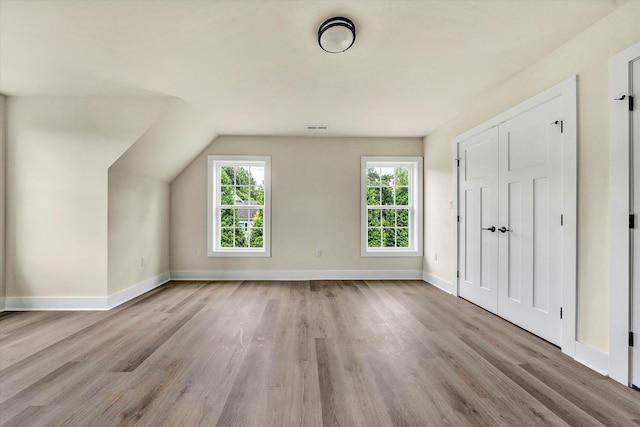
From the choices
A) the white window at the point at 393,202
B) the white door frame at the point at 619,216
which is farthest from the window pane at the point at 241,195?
the white door frame at the point at 619,216

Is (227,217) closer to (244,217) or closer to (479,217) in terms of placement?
(244,217)

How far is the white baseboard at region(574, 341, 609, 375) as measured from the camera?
6.26ft

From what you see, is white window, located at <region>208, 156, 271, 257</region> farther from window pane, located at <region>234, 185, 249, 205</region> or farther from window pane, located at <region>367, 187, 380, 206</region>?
window pane, located at <region>367, 187, 380, 206</region>

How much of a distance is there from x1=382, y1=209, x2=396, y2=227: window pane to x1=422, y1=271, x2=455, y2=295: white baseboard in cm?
102

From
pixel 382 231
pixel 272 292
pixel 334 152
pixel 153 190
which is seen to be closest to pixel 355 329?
pixel 272 292

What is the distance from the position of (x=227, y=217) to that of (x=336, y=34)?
12.1 ft

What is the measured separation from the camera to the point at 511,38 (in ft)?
7.16

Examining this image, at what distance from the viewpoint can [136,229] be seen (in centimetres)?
385

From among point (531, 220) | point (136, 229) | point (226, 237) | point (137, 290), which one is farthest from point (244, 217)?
point (531, 220)

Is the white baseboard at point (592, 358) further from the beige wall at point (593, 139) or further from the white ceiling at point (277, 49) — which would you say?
the white ceiling at point (277, 49)

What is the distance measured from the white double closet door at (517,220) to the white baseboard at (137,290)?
14.4ft

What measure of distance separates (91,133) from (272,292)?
2.99m

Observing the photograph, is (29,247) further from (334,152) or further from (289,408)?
(334,152)

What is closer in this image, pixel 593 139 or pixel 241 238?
pixel 593 139
